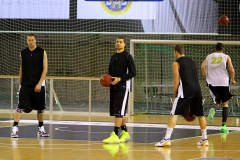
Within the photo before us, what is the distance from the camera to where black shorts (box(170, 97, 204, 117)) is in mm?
11977

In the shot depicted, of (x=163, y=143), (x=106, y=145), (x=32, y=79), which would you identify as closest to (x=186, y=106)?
(x=163, y=143)

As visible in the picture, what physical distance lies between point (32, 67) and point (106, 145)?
246 centimetres

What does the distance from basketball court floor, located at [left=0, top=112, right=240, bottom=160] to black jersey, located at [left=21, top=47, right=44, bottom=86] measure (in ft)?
3.71

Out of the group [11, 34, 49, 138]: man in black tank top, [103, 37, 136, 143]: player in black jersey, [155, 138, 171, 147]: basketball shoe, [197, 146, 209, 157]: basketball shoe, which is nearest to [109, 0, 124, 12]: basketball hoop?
[11, 34, 49, 138]: man in black tank top

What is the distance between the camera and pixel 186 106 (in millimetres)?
12047

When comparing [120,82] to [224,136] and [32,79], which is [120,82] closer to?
[32,79]

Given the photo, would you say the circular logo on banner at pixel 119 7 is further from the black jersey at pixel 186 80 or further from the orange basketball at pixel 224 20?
the black jersey at pixel 186 80

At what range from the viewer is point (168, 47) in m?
22.2

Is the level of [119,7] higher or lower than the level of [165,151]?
higher

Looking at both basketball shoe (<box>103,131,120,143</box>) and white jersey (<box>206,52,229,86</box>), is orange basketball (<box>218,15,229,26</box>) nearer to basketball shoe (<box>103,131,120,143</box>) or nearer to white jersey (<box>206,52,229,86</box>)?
white jersey (<box>206,52,229,86</box>)

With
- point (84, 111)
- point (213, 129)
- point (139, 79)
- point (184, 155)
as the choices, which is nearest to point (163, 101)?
point (139, 79)

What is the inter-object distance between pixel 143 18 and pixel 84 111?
363 centimetres

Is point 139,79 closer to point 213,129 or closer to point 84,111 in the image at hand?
point 84,111

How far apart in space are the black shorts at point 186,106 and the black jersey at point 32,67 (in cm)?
299
